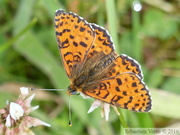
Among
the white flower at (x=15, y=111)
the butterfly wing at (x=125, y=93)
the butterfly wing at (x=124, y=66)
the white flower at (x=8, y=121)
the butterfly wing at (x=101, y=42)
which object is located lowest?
the white flower at (x=8, y=121)

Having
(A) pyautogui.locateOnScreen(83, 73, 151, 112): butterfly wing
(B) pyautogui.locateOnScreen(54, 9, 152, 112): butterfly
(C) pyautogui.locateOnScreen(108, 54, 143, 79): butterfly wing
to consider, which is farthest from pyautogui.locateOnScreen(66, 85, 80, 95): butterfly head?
(C) pyautogui.locateOnScreen(108, 54, 143, 79): butterfly wing

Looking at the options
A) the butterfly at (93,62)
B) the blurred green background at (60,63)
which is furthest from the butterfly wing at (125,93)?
the blurred green background at (60,63)

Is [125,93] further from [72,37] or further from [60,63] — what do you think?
[60,63]

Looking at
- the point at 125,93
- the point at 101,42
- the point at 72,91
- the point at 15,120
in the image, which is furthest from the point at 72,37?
the point at 15,120

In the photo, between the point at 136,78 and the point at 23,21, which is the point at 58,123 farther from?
the point at 136,78

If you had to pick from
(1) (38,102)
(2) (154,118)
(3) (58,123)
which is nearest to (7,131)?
(3) (58,123)

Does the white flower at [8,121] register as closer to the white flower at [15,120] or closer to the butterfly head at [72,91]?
the white flower at [15,120]
